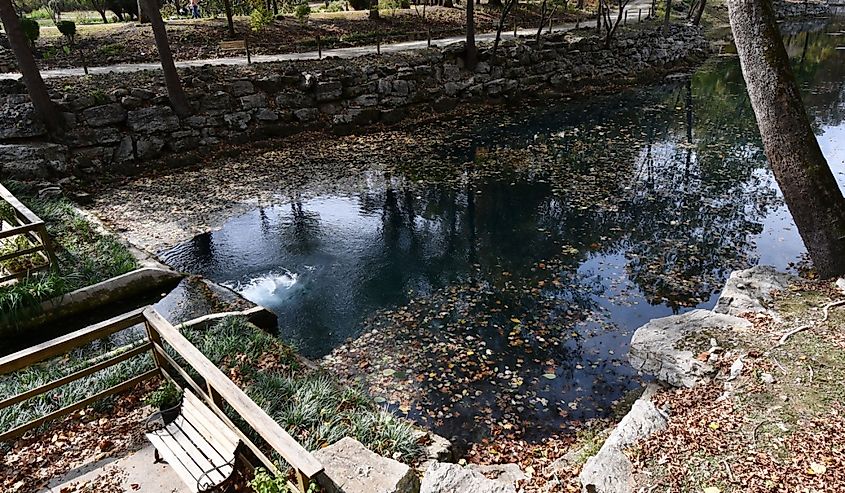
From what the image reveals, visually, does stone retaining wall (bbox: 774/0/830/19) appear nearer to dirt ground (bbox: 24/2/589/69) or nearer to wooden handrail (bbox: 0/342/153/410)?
dirt ground (bbox: 24/2/589/69)

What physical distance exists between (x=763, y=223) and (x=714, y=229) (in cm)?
104

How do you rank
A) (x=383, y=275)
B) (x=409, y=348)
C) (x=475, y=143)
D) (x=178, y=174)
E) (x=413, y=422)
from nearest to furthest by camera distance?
1. (x=413, y=422)
2. (x=409, y=348)
3. (x=383, y=275)
4. (x=178, y=174)
5. (x=475, y=143)

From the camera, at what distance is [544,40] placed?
80.4 ft

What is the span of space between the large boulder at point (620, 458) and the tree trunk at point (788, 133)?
3.45 metres

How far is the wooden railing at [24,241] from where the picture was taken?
723 cm

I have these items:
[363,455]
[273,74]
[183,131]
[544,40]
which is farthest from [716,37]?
[363,455]

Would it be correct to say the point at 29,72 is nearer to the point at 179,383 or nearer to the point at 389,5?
the point at 179,383

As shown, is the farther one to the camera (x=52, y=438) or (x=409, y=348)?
(x=409, y=348)

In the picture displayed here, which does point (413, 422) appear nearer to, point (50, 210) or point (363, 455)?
point (363, 455)

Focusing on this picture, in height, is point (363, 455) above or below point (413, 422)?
above

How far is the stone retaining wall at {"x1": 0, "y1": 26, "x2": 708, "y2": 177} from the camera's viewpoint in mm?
13297

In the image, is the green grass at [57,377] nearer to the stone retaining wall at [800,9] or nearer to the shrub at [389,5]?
the shrub at [389,5]

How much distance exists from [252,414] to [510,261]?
20.7 feet

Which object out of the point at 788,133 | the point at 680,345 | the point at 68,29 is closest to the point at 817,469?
the point at 680,345
